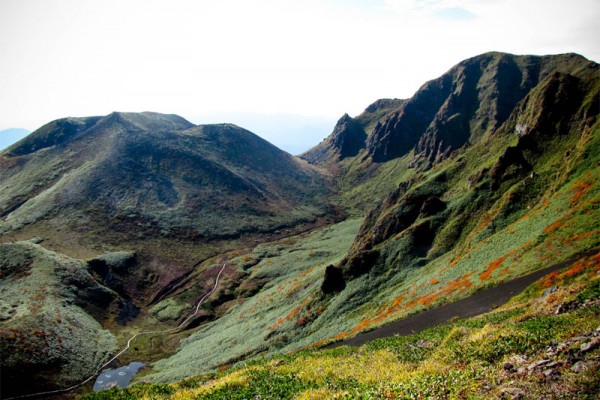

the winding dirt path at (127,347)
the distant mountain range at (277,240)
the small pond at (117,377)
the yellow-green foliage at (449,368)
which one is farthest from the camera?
the small pond at (117,377)

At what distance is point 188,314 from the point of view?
96.5 m

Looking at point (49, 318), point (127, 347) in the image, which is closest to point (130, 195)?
point (49, 318)

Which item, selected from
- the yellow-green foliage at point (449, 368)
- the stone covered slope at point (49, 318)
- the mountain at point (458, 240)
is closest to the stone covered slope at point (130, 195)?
the stone covered slope at point (49, 318)

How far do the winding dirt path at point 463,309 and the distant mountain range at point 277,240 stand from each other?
60.7 inches

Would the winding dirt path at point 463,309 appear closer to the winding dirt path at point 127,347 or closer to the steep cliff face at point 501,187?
the steep cliff face at point 501,187

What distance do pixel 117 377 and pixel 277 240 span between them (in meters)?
89.0

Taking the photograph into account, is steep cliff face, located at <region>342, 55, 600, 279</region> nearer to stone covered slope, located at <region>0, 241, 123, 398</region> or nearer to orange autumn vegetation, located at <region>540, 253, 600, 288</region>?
orange autumn vegetation, located at <region>540, 253, 600, 288</region>

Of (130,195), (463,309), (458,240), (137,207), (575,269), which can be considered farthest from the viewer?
(130,195)

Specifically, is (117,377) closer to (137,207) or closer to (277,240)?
(277,240)

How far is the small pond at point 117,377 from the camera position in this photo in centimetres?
6362

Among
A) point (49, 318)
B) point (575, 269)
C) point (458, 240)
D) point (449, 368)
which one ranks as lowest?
point (49, 318)

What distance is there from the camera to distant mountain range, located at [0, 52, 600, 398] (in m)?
46.3

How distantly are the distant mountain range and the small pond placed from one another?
4.10m

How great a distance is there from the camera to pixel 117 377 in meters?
67.2
